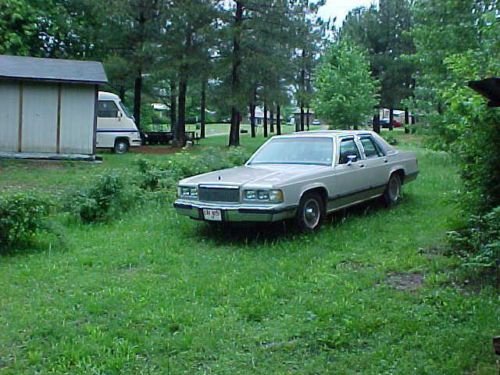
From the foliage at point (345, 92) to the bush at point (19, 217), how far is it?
25430mm

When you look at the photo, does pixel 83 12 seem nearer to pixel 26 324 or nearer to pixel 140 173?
pixel 140 173

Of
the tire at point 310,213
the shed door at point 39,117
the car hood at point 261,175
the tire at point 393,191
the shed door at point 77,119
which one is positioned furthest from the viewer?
the shed door at point 77,119

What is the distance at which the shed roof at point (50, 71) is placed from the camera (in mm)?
20625

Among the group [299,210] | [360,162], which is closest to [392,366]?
[299,210]

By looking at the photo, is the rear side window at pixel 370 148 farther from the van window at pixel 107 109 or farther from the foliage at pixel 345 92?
the foliage at pixel 345 92

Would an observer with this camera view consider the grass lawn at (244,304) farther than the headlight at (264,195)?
No

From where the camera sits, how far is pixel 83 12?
32188 millimetres

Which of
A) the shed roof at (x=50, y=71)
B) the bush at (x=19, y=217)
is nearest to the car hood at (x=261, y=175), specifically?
the bush at (x=19, y=217)

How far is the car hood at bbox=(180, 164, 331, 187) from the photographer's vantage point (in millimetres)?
8078

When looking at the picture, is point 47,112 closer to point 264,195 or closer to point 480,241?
point 264,195

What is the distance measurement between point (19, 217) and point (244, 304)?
3.38 m

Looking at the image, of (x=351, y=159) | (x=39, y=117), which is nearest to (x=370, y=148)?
(x=351, y=159)

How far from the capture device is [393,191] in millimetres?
10820

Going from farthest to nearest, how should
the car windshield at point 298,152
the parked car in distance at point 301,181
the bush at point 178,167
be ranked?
the bush at point 178,167
the car windshield at point 298,152
the parked car in distance at point 301,181
